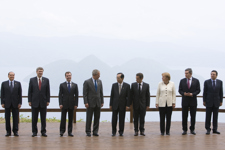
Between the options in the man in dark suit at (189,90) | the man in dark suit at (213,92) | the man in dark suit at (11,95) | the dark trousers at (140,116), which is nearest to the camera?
the man in dark suit at (11,95)

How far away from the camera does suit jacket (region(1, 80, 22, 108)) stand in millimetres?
7457

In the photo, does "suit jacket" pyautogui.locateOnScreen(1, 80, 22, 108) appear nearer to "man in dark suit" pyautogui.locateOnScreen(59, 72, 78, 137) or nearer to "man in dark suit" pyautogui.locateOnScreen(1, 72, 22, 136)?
"man in dark suit" pyautogui.locateOnScreen(1, 72, 22, 136)

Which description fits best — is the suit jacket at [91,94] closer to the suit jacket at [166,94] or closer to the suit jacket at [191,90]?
the suit jacket at [166,94]

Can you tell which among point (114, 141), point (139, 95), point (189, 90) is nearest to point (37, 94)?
point (114, 141)

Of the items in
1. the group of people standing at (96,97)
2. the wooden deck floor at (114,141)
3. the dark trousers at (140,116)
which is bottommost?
the wooden deck floor at (114,141)

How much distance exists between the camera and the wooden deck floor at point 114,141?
6.50 meters

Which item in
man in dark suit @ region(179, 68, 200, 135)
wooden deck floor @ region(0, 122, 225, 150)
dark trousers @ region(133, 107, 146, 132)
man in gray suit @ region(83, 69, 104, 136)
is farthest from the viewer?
man in dark suit @ region(179, 68, 200, 135)

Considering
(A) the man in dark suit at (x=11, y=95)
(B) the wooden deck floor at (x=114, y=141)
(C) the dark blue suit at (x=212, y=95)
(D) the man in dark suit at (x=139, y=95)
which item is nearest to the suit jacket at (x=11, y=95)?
(A) the man in dark suit at (x=11, y=95)

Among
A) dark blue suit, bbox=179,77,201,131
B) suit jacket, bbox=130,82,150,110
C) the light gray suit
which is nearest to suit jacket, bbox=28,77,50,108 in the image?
the light gray suit

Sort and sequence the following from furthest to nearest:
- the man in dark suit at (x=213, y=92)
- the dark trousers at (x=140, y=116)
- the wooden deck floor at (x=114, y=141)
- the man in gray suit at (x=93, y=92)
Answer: the man in dark suit at (x=213, y=92), the dark trousers at (x=140, y=116), the man in gray suit at (x=93, y=92), the wooden deck floor at (x=114, y=141)

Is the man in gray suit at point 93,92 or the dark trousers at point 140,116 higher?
the man in gray suit at point 93,92

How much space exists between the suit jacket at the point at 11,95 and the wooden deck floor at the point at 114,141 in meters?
0.68

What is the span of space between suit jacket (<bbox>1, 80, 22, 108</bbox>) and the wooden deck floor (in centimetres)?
68

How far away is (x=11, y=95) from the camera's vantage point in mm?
7457
